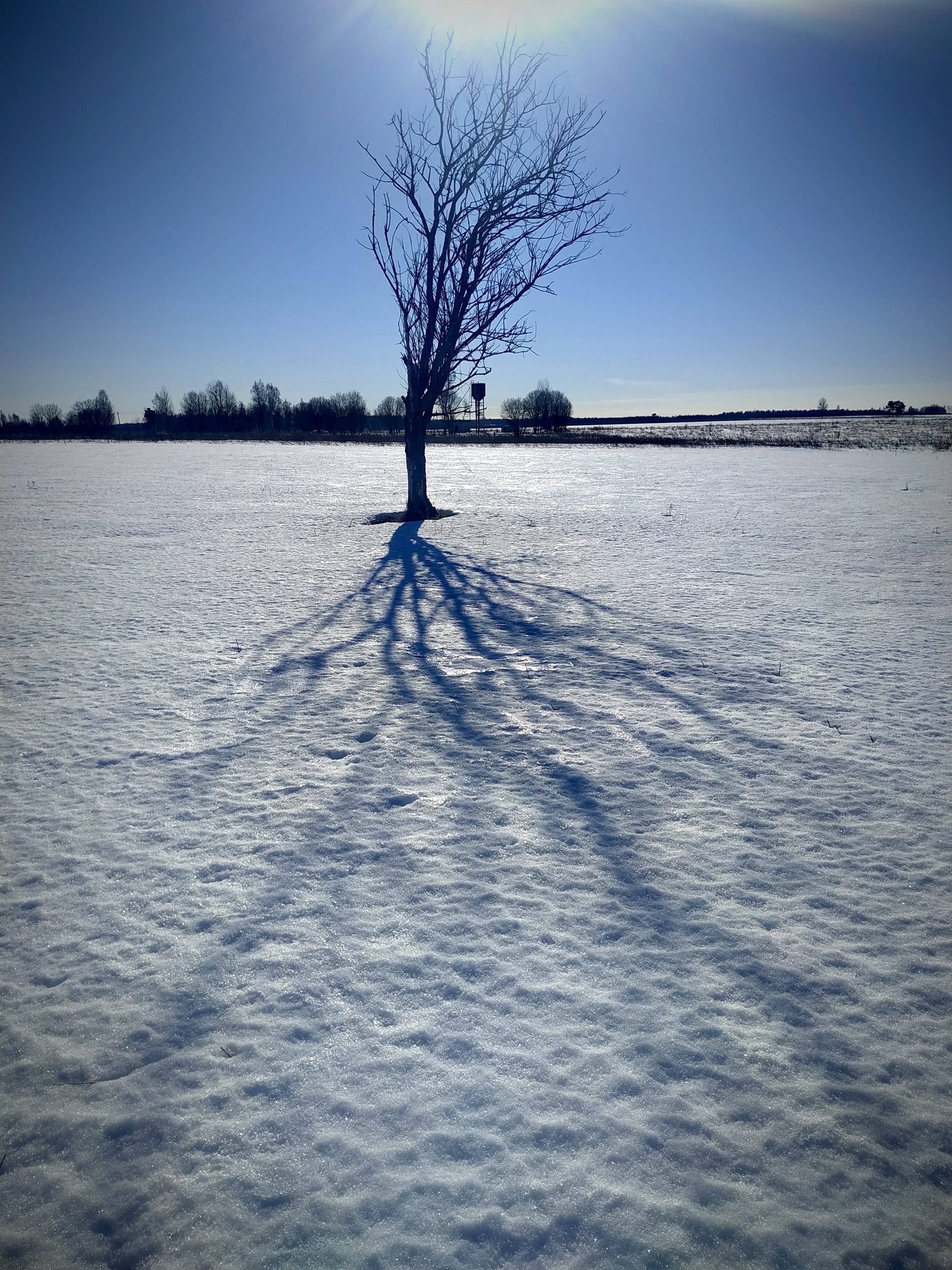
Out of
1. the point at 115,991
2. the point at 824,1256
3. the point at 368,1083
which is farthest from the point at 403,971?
the point at 824,1256

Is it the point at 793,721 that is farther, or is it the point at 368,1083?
the point at 793,721

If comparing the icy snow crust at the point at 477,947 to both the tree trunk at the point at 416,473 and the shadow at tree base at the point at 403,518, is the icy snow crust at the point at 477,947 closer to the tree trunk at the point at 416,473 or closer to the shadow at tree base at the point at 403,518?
the shadow at tree base at the point at 403,518

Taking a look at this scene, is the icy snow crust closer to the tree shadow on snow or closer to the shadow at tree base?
the tree shadow on snow

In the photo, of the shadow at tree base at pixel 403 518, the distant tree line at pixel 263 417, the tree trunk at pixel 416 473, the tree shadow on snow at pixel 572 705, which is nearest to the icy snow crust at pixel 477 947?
the tree shadow on snow at pixel 572 705

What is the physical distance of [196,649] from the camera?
6.04 m

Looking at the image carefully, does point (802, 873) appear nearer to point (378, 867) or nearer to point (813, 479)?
point (378, 867)

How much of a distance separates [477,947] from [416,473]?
509 inches

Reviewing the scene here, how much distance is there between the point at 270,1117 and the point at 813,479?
82.2 ft

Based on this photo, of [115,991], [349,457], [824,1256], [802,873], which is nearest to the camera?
[824,1256]

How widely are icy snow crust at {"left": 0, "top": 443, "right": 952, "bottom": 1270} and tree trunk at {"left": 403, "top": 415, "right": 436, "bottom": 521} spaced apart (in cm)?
856

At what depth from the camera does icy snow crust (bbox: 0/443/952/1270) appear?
1.73 meters

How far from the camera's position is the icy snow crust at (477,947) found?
173 cm

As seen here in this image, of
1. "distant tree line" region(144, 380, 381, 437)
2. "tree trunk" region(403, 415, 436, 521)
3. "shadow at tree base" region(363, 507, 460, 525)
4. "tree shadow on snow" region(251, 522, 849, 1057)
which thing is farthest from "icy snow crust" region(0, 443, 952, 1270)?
"distant tree line" region(144, 380, 381, 437)

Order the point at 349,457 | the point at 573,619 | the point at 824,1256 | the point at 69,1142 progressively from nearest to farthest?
the point at 824,1256 < the point at 69,1142 < the point at 573,619 < the point at 349,457
